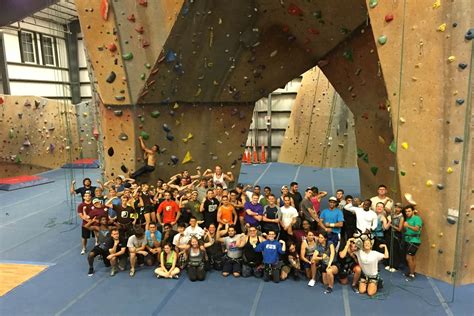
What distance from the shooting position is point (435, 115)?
5.12 meters

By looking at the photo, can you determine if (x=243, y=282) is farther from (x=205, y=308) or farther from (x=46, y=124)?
(x=46, y=124)

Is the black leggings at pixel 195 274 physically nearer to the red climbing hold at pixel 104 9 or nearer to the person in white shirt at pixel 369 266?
the person in white shirt at pixel 369 266

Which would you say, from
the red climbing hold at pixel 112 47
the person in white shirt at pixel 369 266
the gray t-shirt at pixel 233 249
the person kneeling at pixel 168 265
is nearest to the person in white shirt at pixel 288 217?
the gray t-shirt at pixel 233 249

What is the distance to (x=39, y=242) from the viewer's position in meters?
7.30

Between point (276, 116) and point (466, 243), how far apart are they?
40.6 feet

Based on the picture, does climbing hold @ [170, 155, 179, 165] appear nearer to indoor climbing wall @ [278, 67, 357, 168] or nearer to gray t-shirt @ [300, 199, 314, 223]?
gray t-shirt @ [300, 199, 314, 223]

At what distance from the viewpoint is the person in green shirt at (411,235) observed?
209 inches

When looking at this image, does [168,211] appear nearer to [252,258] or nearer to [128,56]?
[252,258]

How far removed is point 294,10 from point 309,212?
3.84m

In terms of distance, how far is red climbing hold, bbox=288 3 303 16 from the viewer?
7.25m

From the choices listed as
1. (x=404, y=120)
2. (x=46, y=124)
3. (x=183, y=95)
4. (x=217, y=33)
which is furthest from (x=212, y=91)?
(x=46, y=124)

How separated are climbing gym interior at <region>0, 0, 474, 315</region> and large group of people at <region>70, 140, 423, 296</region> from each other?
0.10 ft

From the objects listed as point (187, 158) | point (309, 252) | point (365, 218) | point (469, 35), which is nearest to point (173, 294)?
point (309, 252)

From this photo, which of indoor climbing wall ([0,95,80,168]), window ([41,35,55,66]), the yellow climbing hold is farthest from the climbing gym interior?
window ([41,35,55,66])
